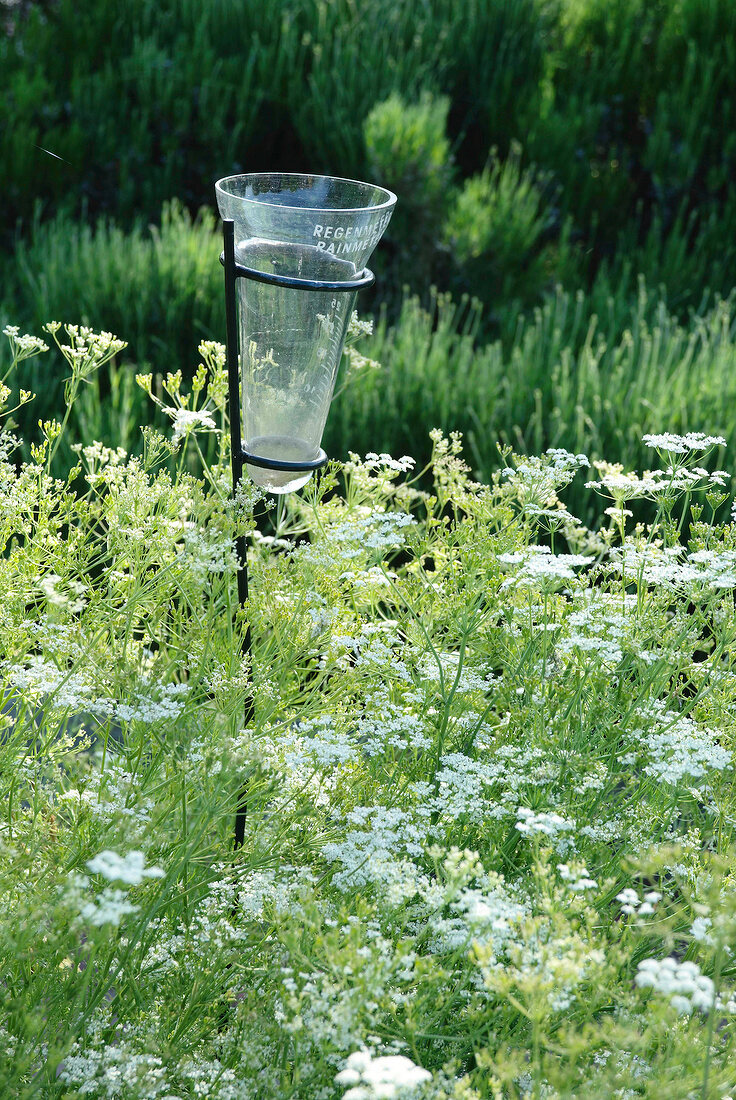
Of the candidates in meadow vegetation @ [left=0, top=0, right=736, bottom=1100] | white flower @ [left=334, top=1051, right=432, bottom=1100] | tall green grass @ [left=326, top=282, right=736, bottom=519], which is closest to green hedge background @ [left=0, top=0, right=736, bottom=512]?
tall green grass @ [left=326, top=282, right=736, bottom=519]

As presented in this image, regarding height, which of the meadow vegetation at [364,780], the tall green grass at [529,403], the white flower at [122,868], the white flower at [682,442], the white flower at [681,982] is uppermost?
the white flower at [682,442]

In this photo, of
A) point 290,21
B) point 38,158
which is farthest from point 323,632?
point 290,21

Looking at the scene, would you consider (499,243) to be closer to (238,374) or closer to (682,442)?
(682,442)

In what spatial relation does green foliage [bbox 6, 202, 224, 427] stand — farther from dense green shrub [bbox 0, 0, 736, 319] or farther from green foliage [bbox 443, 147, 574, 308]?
dense green shrub [bbox 0, 0, 736, 319]

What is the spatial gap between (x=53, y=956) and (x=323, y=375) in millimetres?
1104

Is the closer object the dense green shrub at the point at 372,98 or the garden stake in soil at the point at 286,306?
the garden stake in soil at the point at 286,306

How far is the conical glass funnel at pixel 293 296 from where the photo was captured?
1857mm

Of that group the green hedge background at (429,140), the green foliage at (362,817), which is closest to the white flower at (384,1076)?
the green foliage at (362,817)

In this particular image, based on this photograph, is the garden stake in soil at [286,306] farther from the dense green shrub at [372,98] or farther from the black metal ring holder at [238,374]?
the dense green shrub at [372,98]

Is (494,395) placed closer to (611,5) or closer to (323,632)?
(323,632)

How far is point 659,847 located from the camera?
1.71m

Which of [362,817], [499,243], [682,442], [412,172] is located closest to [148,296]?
[412,172]

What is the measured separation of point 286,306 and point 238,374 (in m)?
0.15

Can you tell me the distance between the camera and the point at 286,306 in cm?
193
